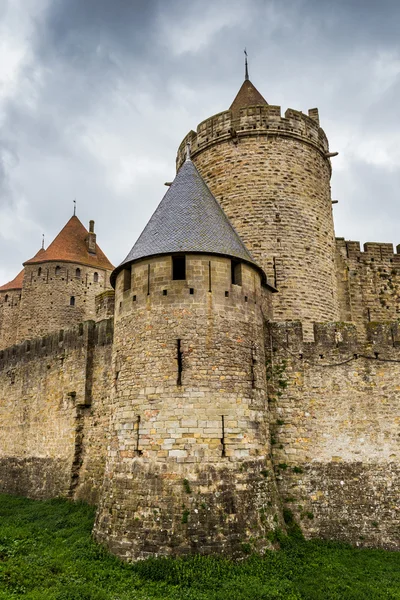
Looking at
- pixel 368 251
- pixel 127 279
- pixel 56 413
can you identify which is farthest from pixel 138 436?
pixel 368 251

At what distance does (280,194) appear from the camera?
15.9 meters

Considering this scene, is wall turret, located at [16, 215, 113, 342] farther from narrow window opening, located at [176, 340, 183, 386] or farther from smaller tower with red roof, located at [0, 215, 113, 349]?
narrow window opening, located at [176, 340, 183, 386]

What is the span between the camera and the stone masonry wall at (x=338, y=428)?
1118cm

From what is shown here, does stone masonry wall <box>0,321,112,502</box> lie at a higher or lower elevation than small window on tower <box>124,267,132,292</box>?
lower

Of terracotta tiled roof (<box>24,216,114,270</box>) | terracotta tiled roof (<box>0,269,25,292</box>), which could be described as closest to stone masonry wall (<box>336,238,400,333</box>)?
terracotta tiled roof (<box>24,216,114,270</box>)

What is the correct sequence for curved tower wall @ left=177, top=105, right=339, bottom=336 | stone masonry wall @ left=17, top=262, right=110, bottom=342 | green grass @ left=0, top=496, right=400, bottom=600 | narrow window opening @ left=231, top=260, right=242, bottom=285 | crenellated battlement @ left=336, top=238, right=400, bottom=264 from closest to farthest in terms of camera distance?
green grass @ left=0, top=496, right=400, bottom=600, narrow window opening @ left=231, top=260, right=242, bottom=285, curved tower wall @ left=177, top=105, right=339, bottom=336, crenellated battlement @ left=336, top=238, right=400, bottom=264, stone masonry wall @ left=17, top=262, right=110, bottom=342

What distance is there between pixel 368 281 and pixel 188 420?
11.6m

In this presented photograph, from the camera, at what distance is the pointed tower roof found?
10.9 meters

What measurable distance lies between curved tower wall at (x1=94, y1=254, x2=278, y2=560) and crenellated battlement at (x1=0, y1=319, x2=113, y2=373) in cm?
320

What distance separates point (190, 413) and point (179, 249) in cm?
349

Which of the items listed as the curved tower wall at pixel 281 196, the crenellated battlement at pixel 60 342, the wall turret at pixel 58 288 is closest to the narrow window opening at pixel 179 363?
the crenellated battlement at pixel 60 342

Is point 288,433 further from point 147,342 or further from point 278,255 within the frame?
point 278,255

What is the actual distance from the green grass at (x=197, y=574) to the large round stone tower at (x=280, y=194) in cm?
702

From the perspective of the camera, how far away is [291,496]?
37.5ft
